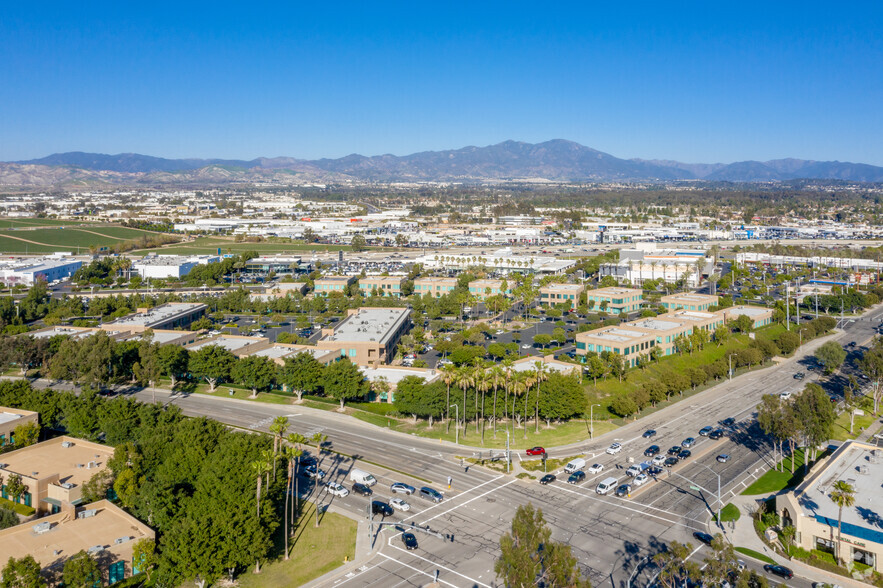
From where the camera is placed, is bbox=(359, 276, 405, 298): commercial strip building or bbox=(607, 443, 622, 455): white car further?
bbox=(359, 276, 405, 298): commercial strip building

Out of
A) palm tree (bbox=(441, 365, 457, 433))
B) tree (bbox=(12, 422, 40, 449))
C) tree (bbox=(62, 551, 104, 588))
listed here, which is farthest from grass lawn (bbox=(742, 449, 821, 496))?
tree (bbox=(12, 422, 40, 449))

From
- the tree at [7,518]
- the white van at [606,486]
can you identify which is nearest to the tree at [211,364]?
the tree at [7,518]

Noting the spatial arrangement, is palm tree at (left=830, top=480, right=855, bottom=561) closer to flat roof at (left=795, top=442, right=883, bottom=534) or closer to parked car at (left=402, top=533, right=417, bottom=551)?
→ flat roof at (left=795, top=442, right=883, bottom=534)

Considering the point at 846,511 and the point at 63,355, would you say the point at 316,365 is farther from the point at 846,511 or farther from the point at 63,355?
the point at 846,511

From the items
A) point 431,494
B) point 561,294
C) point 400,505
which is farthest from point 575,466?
point 561,294

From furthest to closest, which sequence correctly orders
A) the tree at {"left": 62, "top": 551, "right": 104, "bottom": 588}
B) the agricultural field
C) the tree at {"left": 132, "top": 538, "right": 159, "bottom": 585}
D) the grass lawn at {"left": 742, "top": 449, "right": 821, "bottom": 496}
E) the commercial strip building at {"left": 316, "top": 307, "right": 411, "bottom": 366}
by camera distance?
the agricultural field
the commercial strip building at {"left": 316, "top": 307, "right": 411, "bottom": 366}
the grass lawn at {"left": 742, "top": 449, "right": 821, "bottom": 496}
the tree at {"left": 132, "top": 538, "right": 159, "bottom": 585}
the tree at {"left": 62, "top": 551, "right": 104, "bottom": 588}

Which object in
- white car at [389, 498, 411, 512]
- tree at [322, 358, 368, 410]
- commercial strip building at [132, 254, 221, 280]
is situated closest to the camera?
white car at [389, 498, 411, 512]
